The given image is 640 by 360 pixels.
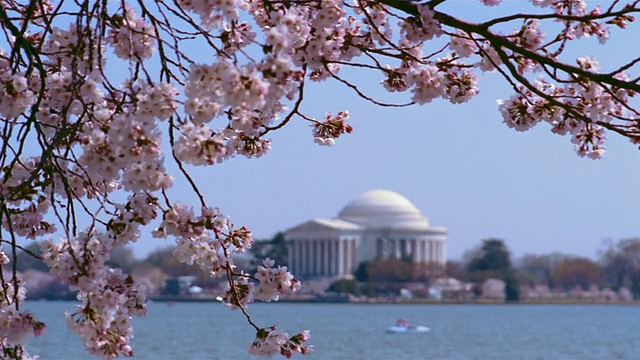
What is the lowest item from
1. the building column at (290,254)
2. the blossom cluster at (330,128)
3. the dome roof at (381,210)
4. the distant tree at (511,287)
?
the blossom cluster at (330,128)

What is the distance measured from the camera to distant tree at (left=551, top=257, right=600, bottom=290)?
317 feet

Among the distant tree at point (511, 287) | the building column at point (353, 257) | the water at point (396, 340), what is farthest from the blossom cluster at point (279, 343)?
the building column at point (353, 257)

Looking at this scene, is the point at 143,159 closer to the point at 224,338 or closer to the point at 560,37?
the point at 560,37

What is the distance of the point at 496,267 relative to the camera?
9462 cm

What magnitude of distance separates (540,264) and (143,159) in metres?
103

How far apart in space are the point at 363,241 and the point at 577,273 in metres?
15.7

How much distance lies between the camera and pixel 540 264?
105m

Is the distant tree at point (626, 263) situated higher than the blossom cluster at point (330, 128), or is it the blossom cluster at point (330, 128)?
the distant tree at point (626, 263)

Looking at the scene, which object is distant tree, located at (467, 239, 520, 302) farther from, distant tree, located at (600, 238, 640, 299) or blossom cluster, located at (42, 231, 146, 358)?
blossom cluster, located at (42, 231, 146, 358)

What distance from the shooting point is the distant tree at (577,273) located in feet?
317

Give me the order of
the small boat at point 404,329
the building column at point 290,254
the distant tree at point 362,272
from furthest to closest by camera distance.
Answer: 1. the building column at point 290,254
2. the distant tree at point 362,272
3. the small boat at point 404,329

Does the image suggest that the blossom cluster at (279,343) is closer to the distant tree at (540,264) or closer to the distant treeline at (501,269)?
the distant treeline at (501,269)

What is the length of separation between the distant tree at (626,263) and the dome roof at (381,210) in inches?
551

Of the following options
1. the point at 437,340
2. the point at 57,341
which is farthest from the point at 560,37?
the point at 437,340
